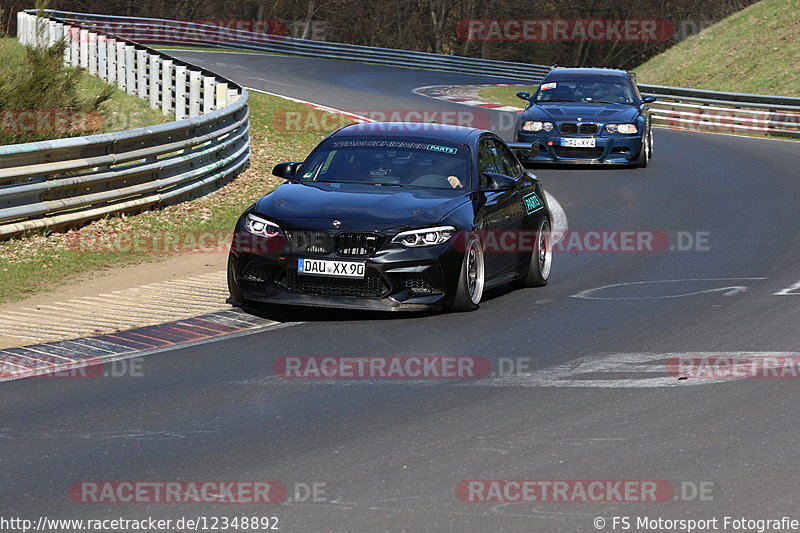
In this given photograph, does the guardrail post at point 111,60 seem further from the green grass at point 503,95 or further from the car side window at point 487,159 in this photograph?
the car side window at point 487,159

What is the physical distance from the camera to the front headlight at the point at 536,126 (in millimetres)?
20875

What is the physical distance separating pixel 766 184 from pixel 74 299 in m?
12.3

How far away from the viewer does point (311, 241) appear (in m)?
9.58

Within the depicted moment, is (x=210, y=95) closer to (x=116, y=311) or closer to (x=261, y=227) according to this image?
(x=116, y=311)

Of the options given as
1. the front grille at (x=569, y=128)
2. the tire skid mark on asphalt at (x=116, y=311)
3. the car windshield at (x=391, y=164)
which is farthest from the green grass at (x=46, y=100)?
the front grille at (x=569, y=128)

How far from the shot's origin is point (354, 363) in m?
8.28

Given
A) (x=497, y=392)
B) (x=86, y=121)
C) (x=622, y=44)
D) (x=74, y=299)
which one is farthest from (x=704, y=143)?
(x=622, y=44)

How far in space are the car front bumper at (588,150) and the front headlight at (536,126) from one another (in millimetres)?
96

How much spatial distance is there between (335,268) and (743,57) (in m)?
37.6

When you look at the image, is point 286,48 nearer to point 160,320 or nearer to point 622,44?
point 622,44

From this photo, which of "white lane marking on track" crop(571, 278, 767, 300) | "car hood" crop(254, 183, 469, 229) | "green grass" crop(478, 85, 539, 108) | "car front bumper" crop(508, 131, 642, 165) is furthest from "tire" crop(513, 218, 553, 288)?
"green grass" crop(478, 85, 539, 108)

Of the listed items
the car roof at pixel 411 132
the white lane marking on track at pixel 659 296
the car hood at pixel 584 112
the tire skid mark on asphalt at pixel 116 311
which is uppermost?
the car roof at pixel 411 132

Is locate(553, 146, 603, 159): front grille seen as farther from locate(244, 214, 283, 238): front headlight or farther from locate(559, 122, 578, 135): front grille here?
locate(244, 214, 283, 238): front headlight

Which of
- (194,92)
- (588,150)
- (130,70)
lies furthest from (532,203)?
(130,70)
